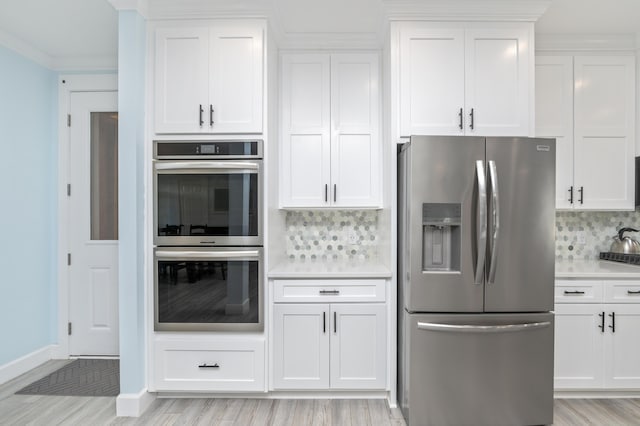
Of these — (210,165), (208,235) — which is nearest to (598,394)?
(208,235)

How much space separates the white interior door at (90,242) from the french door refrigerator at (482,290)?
2.80m

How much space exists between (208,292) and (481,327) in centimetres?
180

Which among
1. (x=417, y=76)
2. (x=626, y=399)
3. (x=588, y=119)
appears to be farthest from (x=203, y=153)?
(x=626, y=399)

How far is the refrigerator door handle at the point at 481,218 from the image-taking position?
2125 millimetres

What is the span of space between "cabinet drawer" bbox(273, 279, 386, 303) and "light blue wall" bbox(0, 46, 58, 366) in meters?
2.33

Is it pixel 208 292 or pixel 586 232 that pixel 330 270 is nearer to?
pixel 208 292

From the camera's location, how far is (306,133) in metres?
2.90

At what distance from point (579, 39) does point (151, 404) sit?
430 cm

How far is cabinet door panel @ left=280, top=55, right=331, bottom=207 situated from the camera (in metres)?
2.90

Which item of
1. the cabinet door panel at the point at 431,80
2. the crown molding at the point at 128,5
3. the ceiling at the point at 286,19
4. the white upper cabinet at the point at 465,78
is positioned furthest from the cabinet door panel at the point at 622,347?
the crown molding at the point at 128,5

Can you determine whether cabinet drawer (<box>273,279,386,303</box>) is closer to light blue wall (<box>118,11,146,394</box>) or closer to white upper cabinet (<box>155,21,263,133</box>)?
light blue wall (<box>118,11,146,394</box>)

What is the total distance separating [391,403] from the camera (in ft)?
8.08

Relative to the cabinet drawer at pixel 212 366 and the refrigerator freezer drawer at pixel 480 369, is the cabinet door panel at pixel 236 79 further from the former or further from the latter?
the refrigerator freezer drawer at pixel 480 369

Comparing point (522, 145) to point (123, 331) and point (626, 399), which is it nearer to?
point (626, 399)
